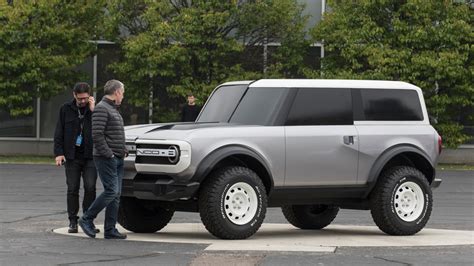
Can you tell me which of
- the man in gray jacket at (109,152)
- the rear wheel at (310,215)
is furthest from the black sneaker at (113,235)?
the rear wheel at (310,215)

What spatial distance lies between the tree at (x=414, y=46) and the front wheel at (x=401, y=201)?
16.2 meters

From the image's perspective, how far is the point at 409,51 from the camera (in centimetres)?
2955

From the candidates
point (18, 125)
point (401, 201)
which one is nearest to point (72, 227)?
point (401, 201)

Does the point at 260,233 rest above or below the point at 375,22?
below

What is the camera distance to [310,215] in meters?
14.0

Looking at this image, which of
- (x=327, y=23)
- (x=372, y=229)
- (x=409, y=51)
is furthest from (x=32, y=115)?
(x=372, y=229)

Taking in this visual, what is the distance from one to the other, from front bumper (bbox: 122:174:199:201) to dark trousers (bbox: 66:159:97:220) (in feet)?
2.22

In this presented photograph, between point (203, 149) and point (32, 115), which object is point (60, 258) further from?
point (32, 115)

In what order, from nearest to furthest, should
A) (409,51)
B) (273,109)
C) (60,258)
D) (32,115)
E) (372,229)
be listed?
(60,258) → (273,109) → (372,229) → (409,51) → (32,115)

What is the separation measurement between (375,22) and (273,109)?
60.4ft

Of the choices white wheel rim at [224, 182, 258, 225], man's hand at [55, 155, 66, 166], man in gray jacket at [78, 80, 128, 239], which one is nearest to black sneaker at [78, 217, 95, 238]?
man in gray jacket at [78, 80, 128, 239]

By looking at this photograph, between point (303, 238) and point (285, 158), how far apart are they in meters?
0.97

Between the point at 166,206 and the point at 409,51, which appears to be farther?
the point at 409,51

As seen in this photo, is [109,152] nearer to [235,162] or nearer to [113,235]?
[113,235]
